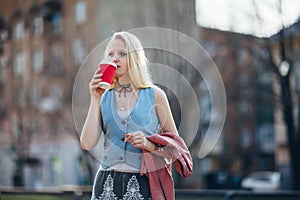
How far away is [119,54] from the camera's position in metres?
2.87

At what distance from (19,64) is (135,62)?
3587cm

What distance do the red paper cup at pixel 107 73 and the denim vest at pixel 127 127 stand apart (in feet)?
0.63

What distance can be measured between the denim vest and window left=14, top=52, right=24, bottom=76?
3444 cm

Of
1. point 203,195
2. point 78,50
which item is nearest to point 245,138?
point 78,50

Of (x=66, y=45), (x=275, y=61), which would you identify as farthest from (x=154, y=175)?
(x=66, y=45)

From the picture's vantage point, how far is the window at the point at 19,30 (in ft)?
112

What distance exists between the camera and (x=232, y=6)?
13648mm

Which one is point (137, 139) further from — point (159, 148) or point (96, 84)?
point (96, 84)

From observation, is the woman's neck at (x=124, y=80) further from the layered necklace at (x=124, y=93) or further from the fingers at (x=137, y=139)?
the fingers at (x=137, y=139)

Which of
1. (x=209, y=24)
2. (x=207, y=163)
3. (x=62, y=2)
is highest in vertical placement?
(x=62, y=2)

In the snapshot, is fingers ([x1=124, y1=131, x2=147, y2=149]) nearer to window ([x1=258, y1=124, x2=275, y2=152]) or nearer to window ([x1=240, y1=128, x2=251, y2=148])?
window ([x1=258, y1=124, x2=275, y2=152])

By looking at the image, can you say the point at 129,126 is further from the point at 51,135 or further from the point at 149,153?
the point at 51,135

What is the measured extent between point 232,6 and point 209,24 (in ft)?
4.98

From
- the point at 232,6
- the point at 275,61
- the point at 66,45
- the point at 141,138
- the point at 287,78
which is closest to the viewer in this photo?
the point at 141,138
